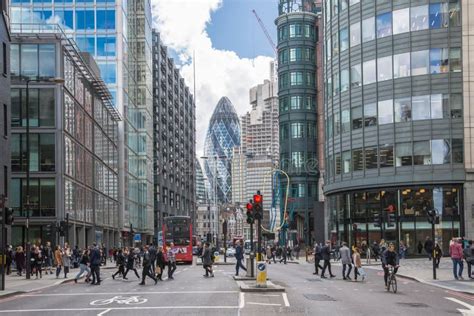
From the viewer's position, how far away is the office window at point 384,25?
63.1 m

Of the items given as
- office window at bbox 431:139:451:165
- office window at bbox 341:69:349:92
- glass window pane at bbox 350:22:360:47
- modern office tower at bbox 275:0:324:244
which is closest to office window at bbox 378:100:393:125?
office window at bbox 431:139:451:165

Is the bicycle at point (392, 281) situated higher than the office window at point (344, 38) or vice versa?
the office window at point (344, 38)

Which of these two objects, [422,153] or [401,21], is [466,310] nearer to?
[422,153]

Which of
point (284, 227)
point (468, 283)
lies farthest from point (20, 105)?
point (284, 227)

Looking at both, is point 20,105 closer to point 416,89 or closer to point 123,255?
point 123,255

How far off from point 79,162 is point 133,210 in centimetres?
3558

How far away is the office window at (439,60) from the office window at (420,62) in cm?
38

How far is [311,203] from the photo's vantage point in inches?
4109

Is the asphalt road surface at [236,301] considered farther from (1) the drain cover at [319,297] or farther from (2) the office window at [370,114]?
(2) the office window at [370,114]

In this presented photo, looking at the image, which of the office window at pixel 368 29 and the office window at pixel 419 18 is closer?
the office window at pixel 419 18

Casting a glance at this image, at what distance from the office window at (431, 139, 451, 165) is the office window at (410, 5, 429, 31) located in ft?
29.3

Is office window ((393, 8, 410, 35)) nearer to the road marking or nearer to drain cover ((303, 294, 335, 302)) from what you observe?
drain cover ((303, 294, 335, 302))

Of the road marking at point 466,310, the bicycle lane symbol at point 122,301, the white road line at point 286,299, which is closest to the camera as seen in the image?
the road marking at point 466,310

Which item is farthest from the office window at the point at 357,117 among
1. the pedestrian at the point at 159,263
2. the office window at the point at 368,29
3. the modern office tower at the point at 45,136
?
the pedestrian at the point at 159,263
